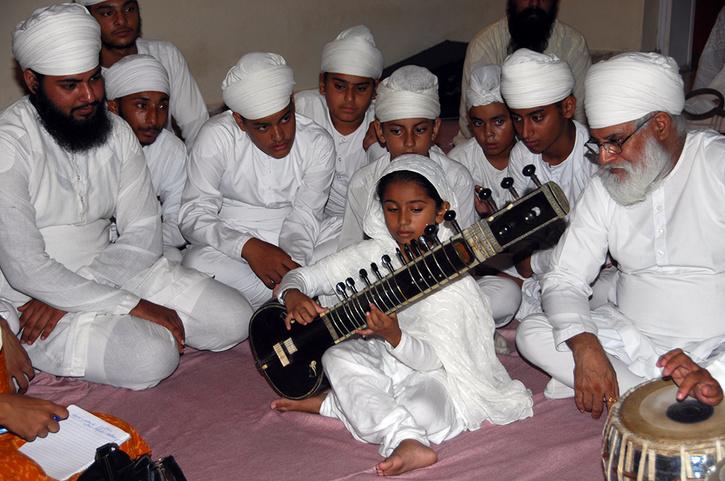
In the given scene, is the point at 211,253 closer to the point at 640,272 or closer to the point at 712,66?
the point at 640,272

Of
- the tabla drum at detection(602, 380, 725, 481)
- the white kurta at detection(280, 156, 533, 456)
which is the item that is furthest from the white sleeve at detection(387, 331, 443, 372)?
the tabla drum at detection(602, 380, 725, 481)

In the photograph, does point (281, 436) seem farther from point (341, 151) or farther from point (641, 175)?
point (341, 151)

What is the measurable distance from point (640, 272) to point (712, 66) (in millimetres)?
4401

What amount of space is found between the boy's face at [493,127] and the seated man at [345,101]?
2.27 feet

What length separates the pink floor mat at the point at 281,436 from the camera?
130 inches

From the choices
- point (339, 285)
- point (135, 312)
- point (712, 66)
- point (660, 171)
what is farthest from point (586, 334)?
point (712, 66)

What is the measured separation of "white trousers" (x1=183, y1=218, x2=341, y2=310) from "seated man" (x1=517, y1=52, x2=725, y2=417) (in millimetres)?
1459

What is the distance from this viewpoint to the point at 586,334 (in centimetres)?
338

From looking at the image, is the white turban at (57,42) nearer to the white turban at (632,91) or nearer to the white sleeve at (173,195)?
the white sleeve at (173,195)

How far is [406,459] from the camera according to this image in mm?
3189

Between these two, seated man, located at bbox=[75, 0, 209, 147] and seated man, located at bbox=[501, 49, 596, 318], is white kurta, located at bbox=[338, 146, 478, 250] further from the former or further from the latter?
seated man, located at bbox=[75, 0, 209, 147]

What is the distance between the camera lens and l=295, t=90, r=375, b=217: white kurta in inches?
209

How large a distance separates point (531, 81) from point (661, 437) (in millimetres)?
2283

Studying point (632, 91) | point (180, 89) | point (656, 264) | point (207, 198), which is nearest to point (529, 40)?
point (180, 89)
